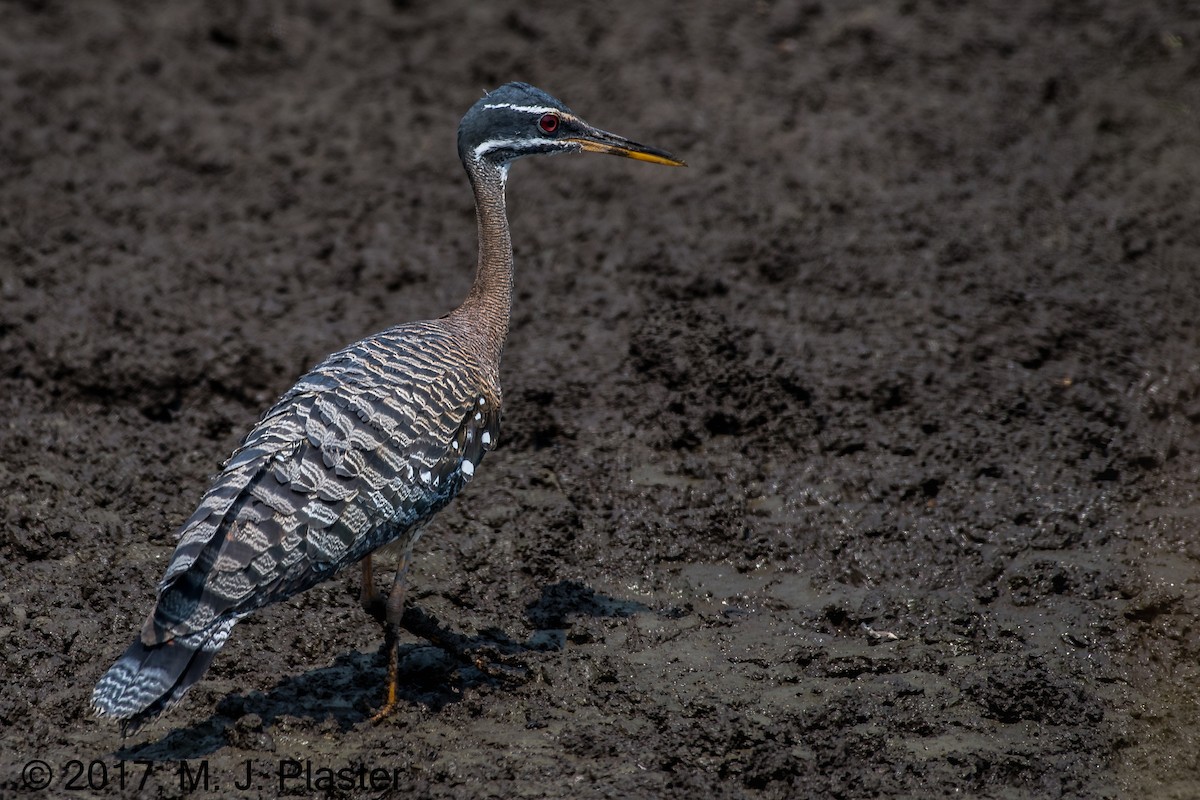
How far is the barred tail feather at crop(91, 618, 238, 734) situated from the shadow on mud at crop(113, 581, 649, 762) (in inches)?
19.3

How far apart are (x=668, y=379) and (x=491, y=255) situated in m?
1.66

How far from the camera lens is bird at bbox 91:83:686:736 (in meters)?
5.07

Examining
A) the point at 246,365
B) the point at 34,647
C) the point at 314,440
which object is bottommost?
the point at 34,647

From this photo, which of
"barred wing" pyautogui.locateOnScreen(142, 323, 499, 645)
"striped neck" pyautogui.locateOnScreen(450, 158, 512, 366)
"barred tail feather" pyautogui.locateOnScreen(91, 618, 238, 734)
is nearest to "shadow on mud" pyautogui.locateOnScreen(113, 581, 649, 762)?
"barred tail feather" pyautogui.locateOnScreen(91, 618, 238, 734)

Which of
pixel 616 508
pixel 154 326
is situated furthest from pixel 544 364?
pixel 154 326

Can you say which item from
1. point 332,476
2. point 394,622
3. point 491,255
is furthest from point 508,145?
point 394,622

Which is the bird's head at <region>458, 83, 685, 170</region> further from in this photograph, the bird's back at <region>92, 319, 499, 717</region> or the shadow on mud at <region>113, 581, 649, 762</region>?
the shadow on mud at <region>113, 581, 649, 762</region>

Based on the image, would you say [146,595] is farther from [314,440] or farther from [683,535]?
[683,535]

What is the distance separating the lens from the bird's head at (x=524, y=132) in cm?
Answer: 664

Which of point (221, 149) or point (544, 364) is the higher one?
point (221, 149)

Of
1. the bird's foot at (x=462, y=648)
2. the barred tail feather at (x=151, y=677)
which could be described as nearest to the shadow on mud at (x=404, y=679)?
the bird's foot at (x=462, y=648)

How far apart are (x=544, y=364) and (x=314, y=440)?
270 centimetres

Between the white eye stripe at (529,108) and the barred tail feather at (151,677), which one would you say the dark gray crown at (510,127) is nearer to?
the white eye stripe at (529,108)

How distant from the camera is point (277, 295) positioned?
8719 mm
